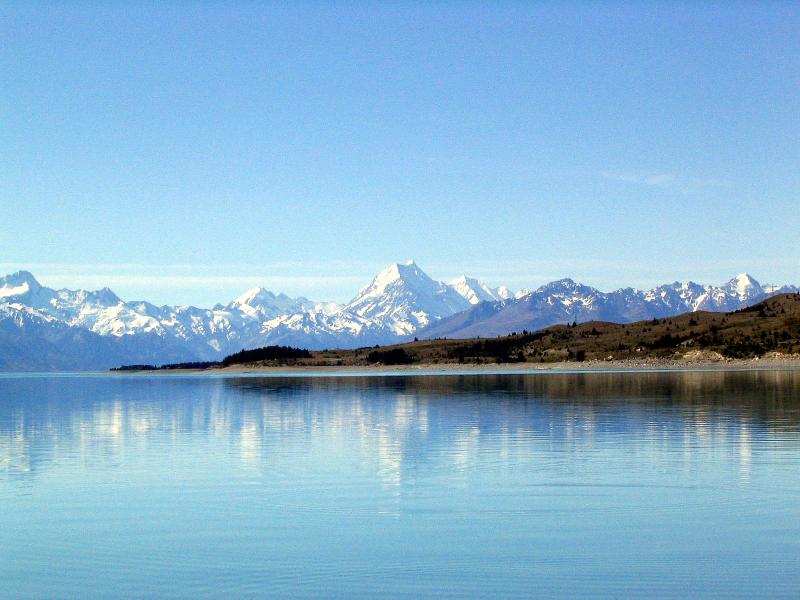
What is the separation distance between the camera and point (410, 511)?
1414 inches

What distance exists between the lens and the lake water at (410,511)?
26562 mm

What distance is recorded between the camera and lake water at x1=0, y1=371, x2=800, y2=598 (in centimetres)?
2656

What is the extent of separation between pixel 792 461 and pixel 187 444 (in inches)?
1440

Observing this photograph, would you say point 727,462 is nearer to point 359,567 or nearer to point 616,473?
point 616,473

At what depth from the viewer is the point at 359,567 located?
27828 mm

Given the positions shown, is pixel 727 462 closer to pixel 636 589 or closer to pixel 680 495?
pixel 680 495

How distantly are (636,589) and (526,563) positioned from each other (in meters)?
3.73

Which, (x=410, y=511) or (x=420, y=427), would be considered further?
(x=420, y=427)

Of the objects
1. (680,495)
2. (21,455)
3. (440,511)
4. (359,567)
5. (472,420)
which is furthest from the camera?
(472,420)

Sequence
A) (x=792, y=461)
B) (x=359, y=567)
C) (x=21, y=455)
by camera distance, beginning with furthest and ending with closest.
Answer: (x=21, y=455) → (x=792, y=461) → (x=359, y=567)

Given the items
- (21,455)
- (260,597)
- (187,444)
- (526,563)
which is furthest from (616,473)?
(21,455)

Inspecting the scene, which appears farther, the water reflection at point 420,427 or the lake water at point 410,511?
the water reflection at point 420,427

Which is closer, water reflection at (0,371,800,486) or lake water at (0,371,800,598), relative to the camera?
lake water at (0,371,800,598)

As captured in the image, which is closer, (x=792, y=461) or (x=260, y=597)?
(x=260, y=597)
